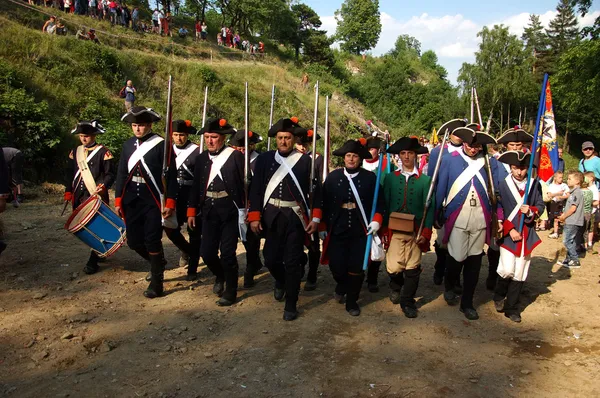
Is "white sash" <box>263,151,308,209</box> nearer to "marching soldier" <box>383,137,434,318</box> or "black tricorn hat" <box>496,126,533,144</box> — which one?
"marching soldier" <box>383,137,434,318</box>

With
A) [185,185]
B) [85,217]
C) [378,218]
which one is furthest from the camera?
[185,185]

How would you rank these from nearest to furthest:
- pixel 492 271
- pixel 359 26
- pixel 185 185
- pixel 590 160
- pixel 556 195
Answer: pixel 492 271, pixel 185 185, pixel 590 160, pixel 556 195, pixel 359 26

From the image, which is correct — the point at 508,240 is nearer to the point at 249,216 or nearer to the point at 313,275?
the point at 313,275

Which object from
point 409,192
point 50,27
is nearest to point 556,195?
point 409,192

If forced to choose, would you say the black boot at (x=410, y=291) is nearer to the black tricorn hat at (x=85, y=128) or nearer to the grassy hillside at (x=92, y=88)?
the black tricorn hat at (x=85, y=128)

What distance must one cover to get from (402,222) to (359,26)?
248 ft

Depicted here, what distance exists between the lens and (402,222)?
5449mm

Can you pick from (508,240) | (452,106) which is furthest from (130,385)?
(452,106)

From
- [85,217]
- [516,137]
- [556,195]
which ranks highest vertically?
[516,137]

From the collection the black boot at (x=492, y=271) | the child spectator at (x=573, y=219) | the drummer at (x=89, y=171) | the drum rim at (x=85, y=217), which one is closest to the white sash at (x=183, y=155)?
the drummer at (x=89, y=171)

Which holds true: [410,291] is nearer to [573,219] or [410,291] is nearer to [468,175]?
[468,175]

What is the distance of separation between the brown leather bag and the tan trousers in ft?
0.42

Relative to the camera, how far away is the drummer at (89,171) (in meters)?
6.62

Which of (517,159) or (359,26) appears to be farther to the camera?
(359,26)
